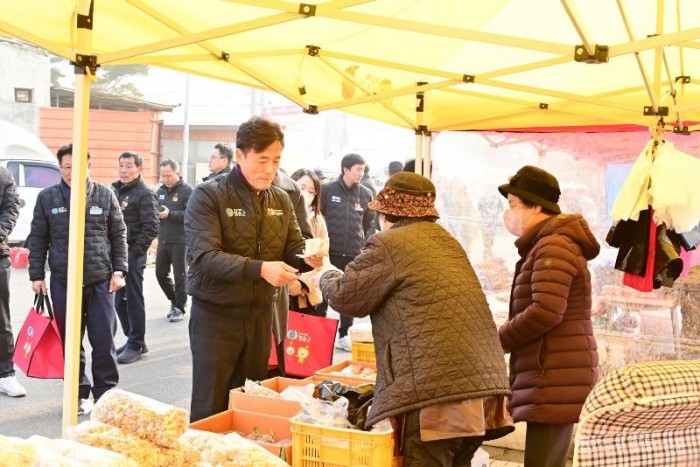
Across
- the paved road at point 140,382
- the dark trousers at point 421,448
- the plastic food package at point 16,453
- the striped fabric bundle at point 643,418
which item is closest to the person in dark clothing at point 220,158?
the paved road at point 140,382

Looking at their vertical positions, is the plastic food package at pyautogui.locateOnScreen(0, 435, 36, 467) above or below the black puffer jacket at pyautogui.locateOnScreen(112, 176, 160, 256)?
below

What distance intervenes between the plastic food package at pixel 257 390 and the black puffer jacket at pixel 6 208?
3061 mm

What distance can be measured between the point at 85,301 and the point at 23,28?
9.55 ft

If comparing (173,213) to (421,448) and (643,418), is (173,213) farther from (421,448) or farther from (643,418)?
(643,418)

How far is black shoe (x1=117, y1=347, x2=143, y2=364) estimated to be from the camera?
779 cm

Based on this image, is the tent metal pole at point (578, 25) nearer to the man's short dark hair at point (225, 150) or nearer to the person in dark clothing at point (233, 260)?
the person in dark clothing at point (233, 260)

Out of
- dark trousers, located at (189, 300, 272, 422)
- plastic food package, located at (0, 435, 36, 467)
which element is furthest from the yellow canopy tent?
plastic food package, located at (0, 435, 36, 467)

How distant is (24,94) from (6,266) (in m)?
17.2

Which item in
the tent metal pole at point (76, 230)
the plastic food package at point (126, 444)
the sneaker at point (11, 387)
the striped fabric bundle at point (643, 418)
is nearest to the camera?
the striped fabric bundle at point (643, 418)

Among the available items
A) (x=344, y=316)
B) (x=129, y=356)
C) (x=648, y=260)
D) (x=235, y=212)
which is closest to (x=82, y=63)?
(x=235, y=212)

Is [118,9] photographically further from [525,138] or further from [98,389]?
[525,138]

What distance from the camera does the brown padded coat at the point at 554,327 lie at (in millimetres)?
3537

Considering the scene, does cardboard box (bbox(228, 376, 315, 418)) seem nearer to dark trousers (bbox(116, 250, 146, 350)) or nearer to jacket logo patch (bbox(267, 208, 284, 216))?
jacket logo patch (bbox(267, 208, 284, 216))

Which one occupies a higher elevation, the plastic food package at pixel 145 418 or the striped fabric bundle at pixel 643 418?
the striped fabric bundle at pixel 643 418
